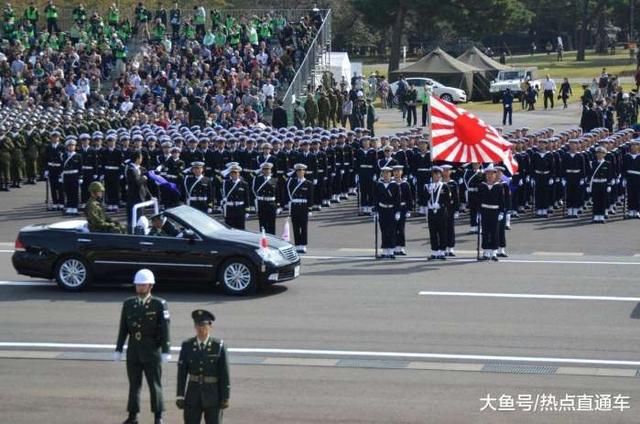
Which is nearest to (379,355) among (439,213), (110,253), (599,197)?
(110,253)

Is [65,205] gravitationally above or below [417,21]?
below

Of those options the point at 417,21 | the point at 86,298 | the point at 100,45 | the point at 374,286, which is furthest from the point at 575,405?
the point at 417,21

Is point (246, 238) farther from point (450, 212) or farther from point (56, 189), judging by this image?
point (56, 189)

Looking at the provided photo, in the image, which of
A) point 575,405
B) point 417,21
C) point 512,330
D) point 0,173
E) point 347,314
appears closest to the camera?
point 575,405

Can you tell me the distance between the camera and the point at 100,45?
160 ft

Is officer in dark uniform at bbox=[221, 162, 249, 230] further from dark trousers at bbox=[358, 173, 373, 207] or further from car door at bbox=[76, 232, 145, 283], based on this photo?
dark trousers at bbox=[358, 173, 373, 207]

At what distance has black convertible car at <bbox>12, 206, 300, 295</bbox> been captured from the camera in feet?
64.8

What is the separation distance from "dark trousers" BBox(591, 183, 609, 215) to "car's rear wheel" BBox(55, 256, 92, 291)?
12.5 m

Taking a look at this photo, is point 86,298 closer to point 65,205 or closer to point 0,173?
point 65,205

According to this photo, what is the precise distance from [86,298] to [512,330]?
6531mm

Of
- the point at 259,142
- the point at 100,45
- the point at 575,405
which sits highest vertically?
the point at 100,45

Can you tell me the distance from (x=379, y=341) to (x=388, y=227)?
22.9ft

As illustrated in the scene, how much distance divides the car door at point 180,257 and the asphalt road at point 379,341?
0.44m

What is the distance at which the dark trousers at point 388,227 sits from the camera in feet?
77.6
